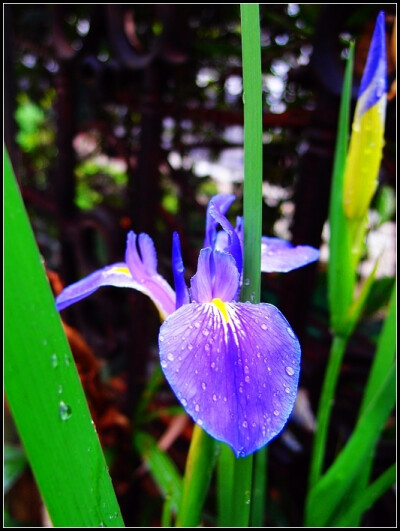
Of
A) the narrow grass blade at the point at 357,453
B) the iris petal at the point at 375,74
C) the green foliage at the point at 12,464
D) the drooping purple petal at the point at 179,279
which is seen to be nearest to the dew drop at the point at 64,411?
the drooping purple petal at the point at 179,279

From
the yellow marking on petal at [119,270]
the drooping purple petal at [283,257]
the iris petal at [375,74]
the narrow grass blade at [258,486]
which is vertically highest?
the iris petal at [375,74]

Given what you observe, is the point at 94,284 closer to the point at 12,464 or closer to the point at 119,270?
the point at 119,270

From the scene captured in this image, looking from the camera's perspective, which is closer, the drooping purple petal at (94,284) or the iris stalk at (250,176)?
the iris stalk at (250,176)

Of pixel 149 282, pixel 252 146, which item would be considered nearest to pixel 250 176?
pixel 252 146

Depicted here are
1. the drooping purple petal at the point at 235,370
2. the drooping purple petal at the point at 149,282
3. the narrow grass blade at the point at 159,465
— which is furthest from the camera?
the narrow grass blade at the point at 159,465

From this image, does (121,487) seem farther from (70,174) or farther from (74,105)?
(74,105)

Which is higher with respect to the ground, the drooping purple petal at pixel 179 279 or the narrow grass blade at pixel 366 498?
the drooping purple petal at pixel 179 279

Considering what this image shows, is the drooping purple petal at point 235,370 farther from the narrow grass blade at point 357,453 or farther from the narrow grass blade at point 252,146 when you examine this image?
the narrow grass blade at point 357,453
